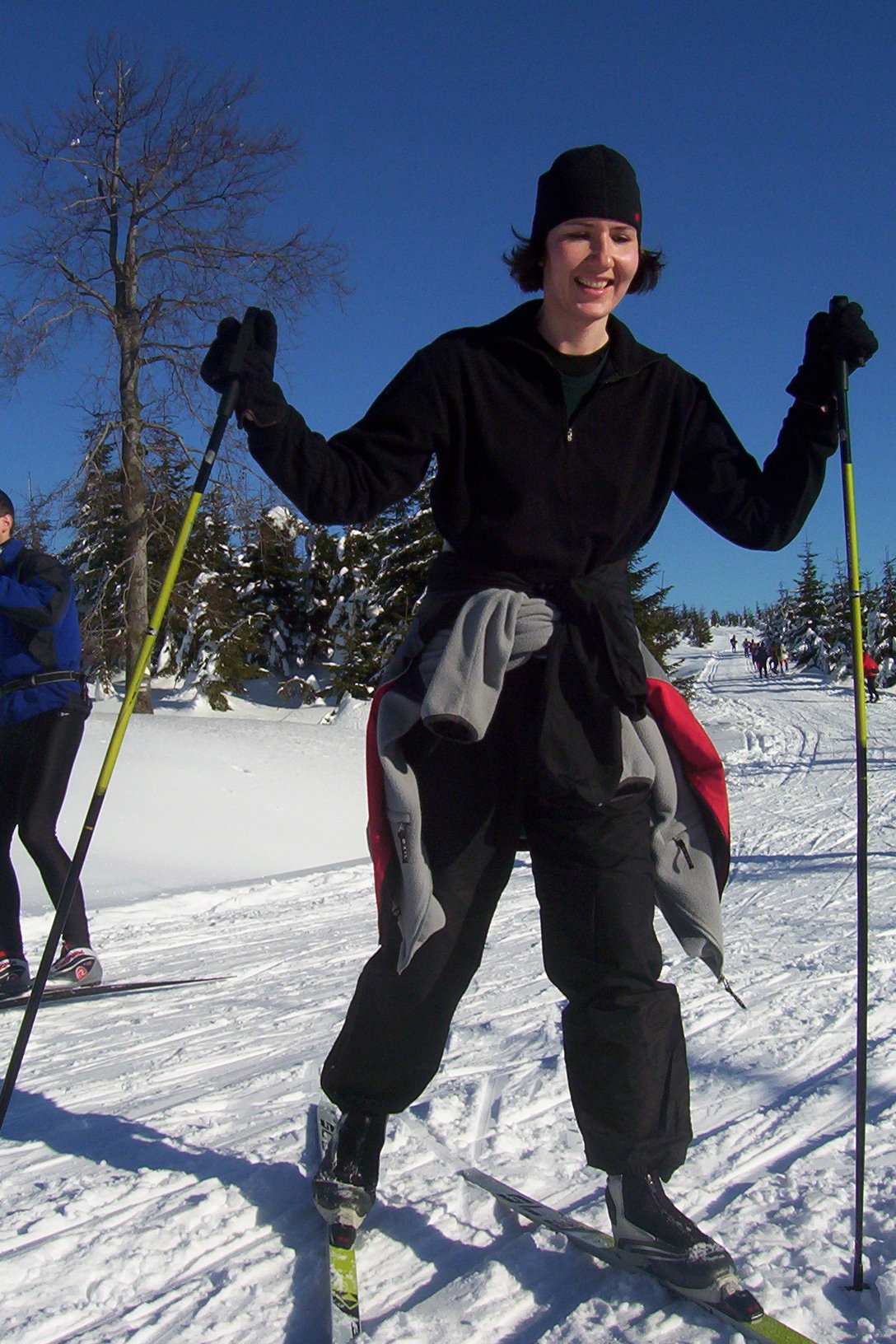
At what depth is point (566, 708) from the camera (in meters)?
1.81

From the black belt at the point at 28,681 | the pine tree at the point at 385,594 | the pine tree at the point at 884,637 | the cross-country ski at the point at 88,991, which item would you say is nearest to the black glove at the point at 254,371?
the black belt at the point at 28,681

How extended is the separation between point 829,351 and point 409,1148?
6.66 ft

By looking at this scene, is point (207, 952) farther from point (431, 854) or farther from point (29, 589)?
point (431, 854)

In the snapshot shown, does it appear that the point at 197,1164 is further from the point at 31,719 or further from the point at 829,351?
the point at 829,351

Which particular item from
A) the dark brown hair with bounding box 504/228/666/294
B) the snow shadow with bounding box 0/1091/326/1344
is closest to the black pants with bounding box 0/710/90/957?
the snow shadow with bounding box 0/1091/326/1344

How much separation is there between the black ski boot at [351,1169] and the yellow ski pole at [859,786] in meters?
0.89

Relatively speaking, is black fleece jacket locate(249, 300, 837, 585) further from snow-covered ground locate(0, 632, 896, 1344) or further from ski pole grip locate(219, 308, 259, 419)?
snow-covered ground locate(0, 632, 896, 1344)

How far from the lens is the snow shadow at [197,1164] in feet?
5.74

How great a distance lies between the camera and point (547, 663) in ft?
5.99

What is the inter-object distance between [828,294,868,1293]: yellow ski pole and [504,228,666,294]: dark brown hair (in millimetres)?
391

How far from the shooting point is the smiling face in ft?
6.30

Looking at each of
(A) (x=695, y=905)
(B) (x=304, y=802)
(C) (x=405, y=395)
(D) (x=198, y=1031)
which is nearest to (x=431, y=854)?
(A) (x=695, y=905)

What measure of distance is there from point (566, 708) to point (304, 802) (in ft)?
26.5

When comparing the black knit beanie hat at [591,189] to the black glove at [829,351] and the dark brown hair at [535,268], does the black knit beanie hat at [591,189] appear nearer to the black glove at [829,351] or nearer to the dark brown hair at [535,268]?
the dark brown hair at [535,268]
